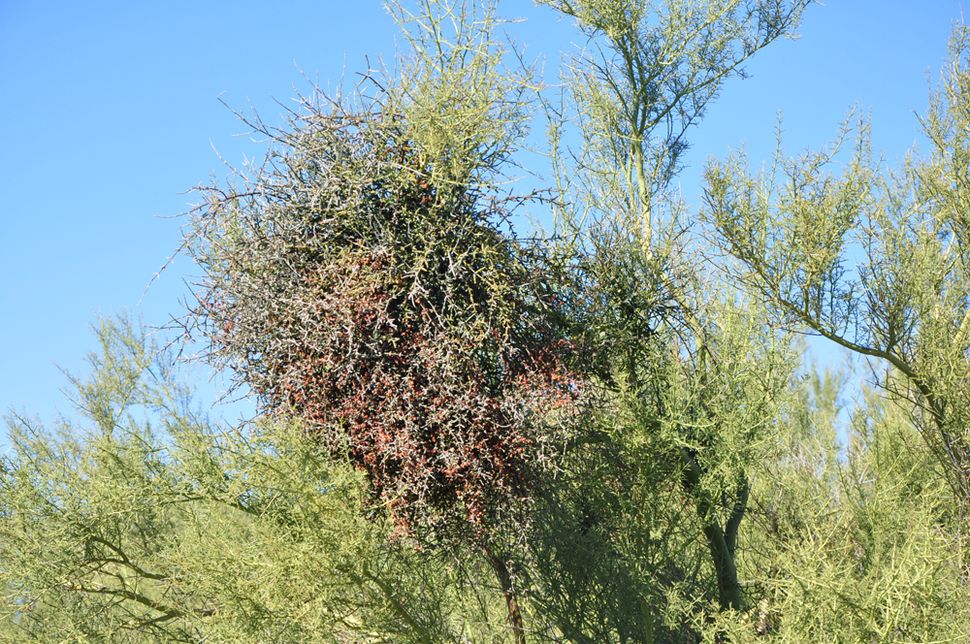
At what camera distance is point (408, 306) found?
5.31 m

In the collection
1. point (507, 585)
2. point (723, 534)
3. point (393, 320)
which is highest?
point (393, 320)

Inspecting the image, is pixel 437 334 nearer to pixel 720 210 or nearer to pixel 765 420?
pixel 765 420

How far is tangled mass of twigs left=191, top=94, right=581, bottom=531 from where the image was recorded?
5.11m

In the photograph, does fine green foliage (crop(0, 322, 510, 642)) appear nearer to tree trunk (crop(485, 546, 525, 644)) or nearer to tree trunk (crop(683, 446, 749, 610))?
tree trunk (crop(485, 546, 525, 644))

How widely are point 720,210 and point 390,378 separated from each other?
4798mm

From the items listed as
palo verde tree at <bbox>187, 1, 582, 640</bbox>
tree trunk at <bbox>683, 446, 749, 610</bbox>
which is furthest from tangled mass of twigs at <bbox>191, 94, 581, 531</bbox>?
tree trunk at <bbox>683, 446, 749, 610</bbox>

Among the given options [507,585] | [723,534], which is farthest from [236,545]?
[723,534]

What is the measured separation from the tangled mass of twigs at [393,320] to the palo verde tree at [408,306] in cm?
1

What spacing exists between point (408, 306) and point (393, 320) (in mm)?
126

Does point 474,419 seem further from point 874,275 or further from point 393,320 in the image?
point 874,275

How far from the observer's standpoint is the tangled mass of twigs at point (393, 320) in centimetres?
511

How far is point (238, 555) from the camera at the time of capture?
5.71 m

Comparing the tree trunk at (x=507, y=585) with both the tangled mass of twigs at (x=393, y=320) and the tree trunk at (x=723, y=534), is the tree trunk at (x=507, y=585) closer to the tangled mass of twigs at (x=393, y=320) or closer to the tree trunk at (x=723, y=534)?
the tangled mass of twigs at (x=393, y=320)

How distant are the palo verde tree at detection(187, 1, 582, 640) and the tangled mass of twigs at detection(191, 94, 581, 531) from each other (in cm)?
1
